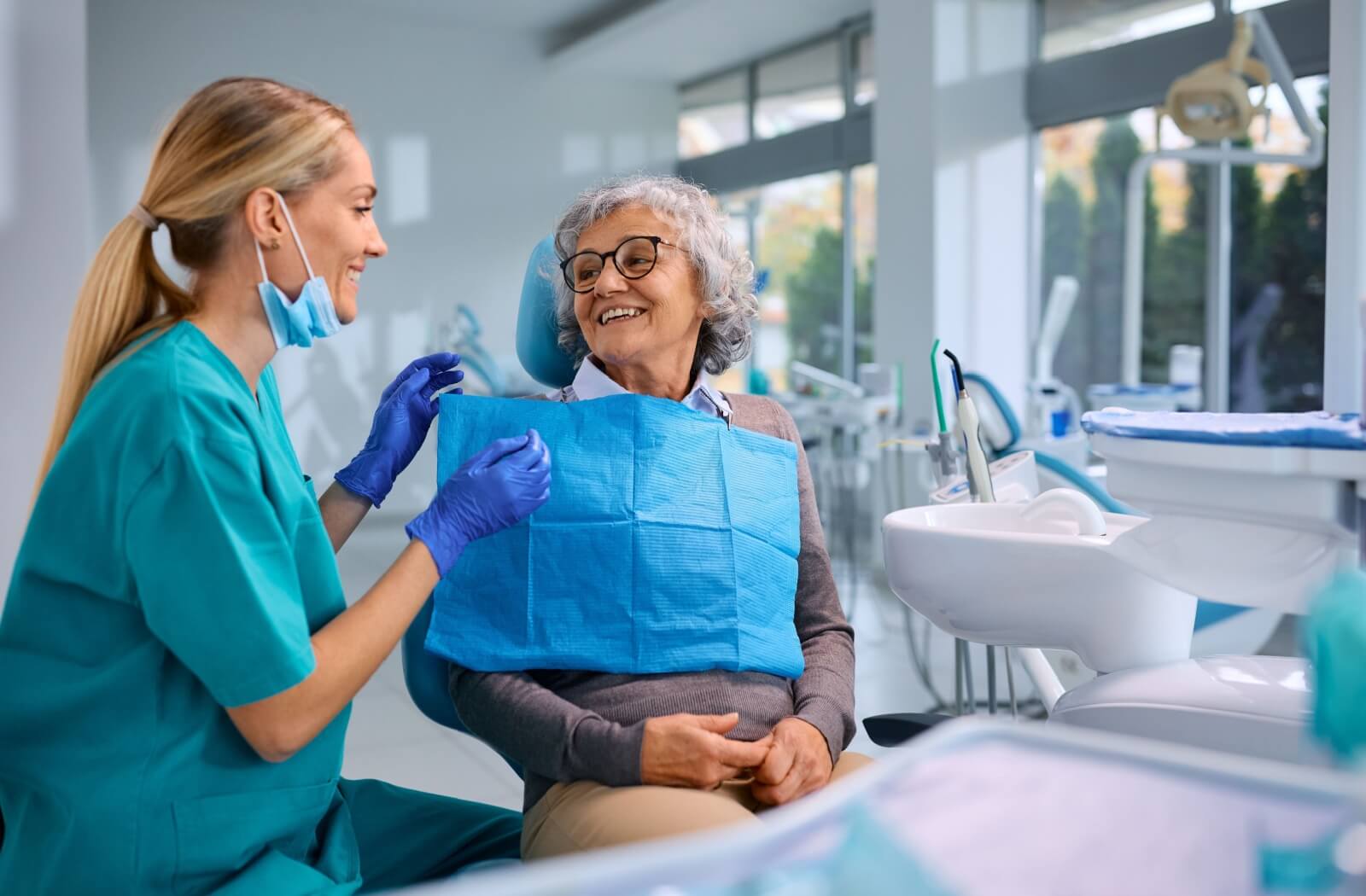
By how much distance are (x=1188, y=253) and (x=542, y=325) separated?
366 centimetres

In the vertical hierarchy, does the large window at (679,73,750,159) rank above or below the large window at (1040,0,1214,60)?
above

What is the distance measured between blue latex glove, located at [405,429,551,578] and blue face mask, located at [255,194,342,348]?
0.19 metres

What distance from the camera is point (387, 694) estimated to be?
3373 mm

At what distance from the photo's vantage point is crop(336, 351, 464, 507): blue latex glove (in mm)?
1391

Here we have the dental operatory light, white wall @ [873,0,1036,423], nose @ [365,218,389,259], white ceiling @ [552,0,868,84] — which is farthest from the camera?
white ceiling @ [552,0,868,84]

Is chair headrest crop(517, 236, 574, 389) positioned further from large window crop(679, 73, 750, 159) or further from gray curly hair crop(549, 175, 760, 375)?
large window crop(679, 73, 750, 159)

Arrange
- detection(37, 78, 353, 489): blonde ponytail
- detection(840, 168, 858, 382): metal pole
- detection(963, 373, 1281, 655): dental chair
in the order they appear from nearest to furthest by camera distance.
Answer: detection(37, 78, 353, 489): blonde ponytail, detection(963, 373, 1281, 655): dental chair, detection(840, 168, 858, 382): metal pole

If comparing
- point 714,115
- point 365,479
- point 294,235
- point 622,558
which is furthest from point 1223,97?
point 714,115

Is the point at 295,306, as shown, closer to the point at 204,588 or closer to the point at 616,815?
the point at 204,588

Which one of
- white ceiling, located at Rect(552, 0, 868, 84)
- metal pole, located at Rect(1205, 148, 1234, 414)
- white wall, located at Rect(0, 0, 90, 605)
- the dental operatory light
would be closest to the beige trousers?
white wall, located at Rect(0, 0, 90, 605)

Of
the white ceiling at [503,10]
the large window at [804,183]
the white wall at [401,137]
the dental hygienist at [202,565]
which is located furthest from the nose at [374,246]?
the white ceiling at [503,10]

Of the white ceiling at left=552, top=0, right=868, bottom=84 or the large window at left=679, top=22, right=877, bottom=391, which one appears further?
the large window at left=679, top=22, right=877, bottom=391

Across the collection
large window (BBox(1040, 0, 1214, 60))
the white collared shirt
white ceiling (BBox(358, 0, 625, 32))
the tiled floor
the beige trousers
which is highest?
white ceiling (BBox(358, 0, 625, 32))

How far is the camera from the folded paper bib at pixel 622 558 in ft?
4.23
